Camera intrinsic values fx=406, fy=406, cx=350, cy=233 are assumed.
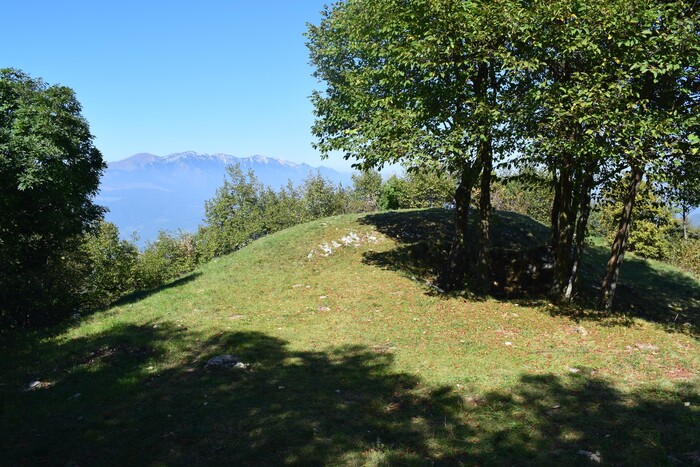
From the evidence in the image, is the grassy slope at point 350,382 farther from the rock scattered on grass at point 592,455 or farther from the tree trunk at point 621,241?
the tree trunk at point 621,241

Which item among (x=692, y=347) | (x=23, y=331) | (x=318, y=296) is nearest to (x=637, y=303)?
(x=692, y=347)

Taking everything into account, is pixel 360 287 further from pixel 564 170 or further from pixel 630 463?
pixel 630 463

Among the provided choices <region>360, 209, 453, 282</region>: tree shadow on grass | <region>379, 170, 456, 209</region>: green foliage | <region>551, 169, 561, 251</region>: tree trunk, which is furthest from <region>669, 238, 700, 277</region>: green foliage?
<region>551, 169, 561, 251</region>: tree trunk

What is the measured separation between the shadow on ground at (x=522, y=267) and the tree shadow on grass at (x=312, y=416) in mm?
9594

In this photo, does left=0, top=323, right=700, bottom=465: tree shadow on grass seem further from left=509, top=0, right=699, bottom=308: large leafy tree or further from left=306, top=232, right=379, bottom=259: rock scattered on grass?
left=306, top=232, right=379, bottom=259: rock scattered on grass

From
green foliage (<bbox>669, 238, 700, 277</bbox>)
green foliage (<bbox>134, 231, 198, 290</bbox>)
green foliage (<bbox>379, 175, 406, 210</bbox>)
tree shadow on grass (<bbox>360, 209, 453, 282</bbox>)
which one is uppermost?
green foliage (<bbox>379, 175, 406, 210</bbox>)

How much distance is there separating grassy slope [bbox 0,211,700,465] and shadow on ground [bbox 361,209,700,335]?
2990 millimetres

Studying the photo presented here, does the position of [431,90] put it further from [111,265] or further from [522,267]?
[111,265]

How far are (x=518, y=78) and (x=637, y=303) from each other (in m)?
17.9

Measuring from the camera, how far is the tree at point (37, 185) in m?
18.2

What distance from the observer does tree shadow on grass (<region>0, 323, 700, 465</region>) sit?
8.38 meters

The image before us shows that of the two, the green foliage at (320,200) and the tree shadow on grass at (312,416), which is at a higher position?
the green foliage at (320,200)

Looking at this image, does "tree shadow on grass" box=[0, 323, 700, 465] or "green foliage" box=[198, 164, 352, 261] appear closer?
"tree shadow on grass" box=[0, 323, 700, 465]

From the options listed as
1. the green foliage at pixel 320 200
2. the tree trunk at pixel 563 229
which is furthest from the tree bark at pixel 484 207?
the green foliage at pixel 320 200
